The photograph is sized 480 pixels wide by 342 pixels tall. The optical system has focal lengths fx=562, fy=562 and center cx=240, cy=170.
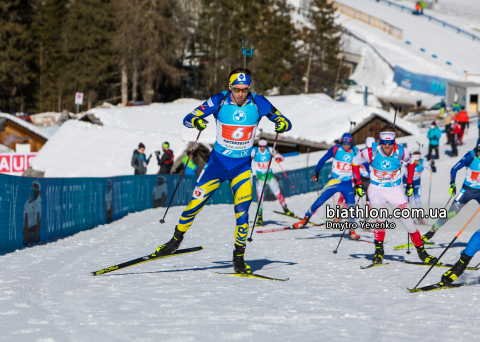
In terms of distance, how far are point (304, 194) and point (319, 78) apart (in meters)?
38.6

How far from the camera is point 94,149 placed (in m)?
25.9

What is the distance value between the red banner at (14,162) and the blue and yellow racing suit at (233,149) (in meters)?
22.5

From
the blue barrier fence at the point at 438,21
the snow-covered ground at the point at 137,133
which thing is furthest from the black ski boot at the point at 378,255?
the blue barrier fence at the point at 438,21

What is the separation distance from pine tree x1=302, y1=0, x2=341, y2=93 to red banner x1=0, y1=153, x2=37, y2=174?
119ft

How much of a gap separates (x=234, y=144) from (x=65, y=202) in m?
4.72

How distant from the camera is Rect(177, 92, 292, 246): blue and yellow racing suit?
6402mm

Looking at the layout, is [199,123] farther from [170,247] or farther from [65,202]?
[65,202]

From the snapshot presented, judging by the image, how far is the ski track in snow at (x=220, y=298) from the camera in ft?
13.8

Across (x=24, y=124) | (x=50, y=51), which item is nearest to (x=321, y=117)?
(x=24, y=124)

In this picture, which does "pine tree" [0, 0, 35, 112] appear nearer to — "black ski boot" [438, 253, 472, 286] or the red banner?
the red banner

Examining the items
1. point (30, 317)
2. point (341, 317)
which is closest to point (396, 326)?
point (341, 317)

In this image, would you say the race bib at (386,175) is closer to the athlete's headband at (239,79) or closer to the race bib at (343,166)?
the athlete's headband at (239,79)

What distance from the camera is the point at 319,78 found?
58375 mm

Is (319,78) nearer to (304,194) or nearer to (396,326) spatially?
(304,194)
